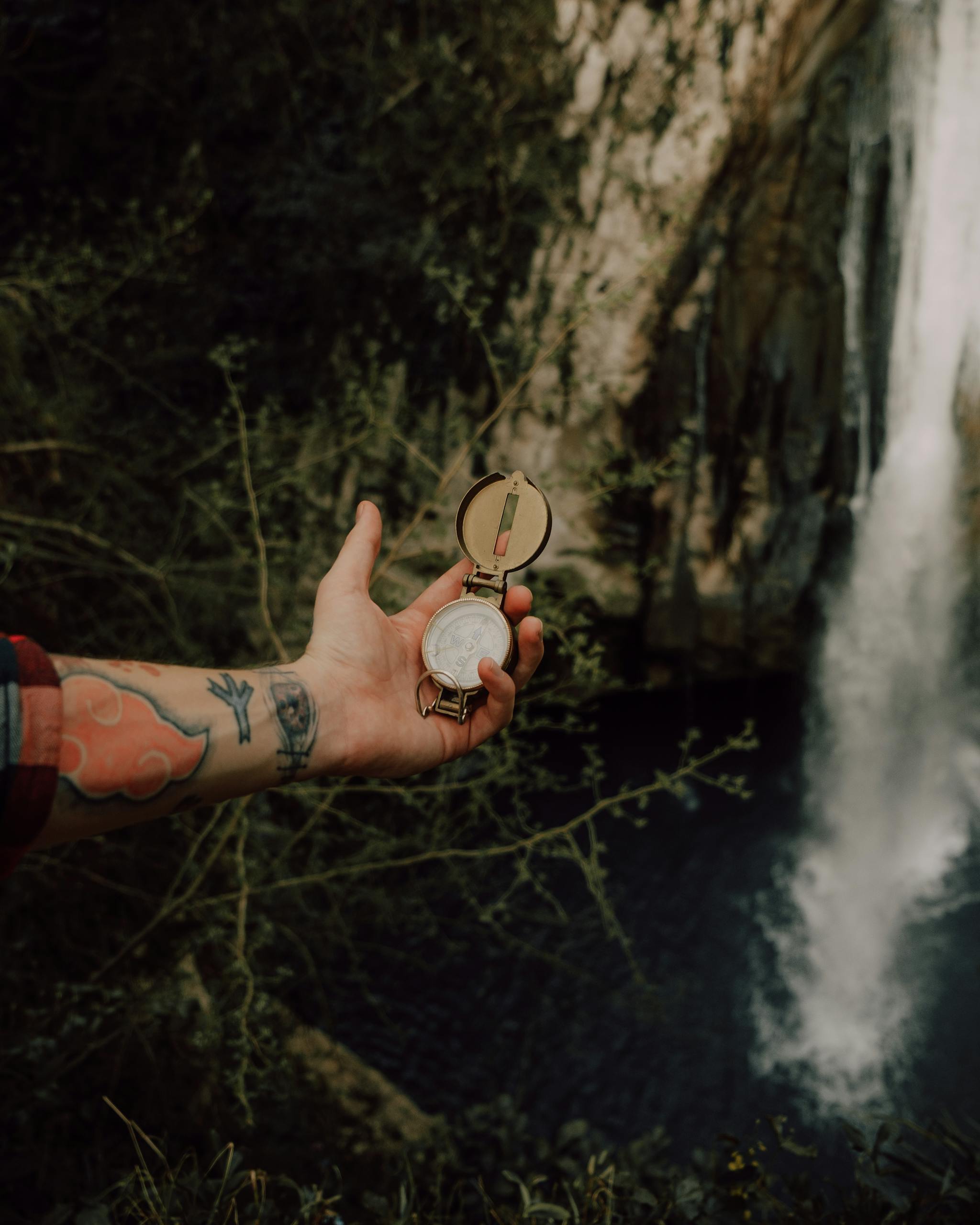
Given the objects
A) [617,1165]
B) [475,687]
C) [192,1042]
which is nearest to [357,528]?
[475,687]

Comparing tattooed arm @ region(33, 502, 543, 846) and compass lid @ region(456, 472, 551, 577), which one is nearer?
tattooed arm @ region(33, 502, 543, 846)

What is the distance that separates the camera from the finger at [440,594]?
210cm

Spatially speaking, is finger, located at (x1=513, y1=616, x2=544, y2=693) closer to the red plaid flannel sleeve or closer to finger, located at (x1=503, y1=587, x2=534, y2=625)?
finger, located at (x1=503, y1=587, x2=534, y2=625)

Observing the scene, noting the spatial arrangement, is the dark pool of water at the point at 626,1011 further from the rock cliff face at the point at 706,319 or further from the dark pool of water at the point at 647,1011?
the rock cliff face at the point at 706,319

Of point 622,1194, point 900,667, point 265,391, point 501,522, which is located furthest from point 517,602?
point 900,667

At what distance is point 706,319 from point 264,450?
3392mm

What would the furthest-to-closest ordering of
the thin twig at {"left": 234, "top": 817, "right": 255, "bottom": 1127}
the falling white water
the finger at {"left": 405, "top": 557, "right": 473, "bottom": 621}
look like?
A: the falling white water → the thin twig at {"left": 234, "top": 817, "right": 255, "bottom": 1127} → the finger at {"left": 405, "top": 557, "right": 473, "bottom": 621}

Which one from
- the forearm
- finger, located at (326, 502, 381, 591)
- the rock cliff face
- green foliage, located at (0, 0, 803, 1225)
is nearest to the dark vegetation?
green foliage, located at (0, 0, 803, 1225)

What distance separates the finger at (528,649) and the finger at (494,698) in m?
0.06

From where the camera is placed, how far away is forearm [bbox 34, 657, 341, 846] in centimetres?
126

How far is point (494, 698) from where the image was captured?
6.06 feet

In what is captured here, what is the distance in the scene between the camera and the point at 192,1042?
3.48m

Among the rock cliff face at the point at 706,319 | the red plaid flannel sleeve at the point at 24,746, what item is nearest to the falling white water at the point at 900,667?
the rock cliff face at the point at 706,319

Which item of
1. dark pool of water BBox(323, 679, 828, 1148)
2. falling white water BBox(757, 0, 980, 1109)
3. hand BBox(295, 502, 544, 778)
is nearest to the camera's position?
hand BBox(295, 502, 544, 778)
